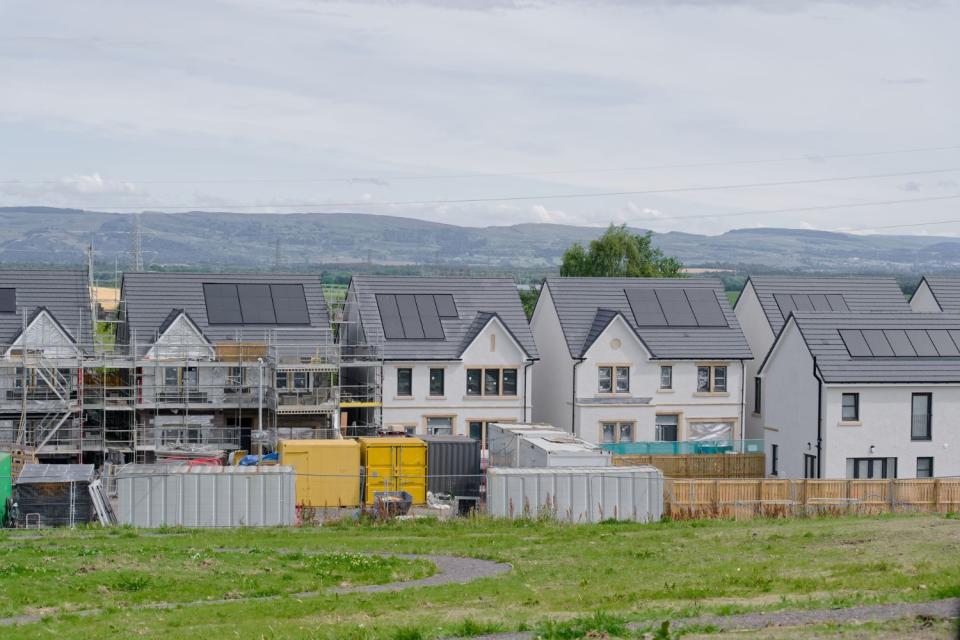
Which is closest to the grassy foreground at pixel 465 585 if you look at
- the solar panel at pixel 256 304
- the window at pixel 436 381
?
the window at pixel 436 381

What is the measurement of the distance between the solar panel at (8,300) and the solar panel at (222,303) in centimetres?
810

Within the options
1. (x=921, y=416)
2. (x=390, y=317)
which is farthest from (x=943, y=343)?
(x=390, y=317)

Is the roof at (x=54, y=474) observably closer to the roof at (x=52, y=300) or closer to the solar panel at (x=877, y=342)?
the roof at (x=52, y=300)

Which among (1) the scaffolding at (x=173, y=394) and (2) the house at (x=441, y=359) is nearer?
(1) the scaffolding at (x=173, y=394)

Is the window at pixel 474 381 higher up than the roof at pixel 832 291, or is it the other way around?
the roof at pixel 832 291

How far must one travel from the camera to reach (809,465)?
50.5 meters

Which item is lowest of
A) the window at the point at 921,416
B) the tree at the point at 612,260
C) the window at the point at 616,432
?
the window at the point at 616,432

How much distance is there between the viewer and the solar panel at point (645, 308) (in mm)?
60719

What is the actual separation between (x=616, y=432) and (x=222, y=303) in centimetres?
1896

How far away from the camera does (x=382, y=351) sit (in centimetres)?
5612

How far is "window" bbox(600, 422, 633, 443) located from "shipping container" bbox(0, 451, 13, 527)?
2727 centimetres

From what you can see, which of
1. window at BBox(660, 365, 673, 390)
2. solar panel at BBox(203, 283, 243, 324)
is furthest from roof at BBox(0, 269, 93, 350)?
window at BBox(660, 365, 673, 390)

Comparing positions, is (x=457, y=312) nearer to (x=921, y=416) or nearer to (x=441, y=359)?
(x=441, y=359)

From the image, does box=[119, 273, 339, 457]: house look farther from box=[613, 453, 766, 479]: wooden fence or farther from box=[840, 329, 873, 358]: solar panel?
box=[840, 329, 873, 358]: solar panel
